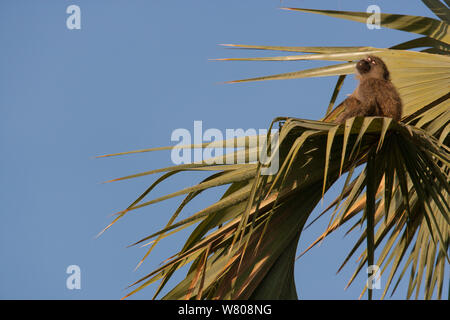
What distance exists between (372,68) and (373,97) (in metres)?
0.20

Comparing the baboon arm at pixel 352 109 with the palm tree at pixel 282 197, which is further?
the baboon arm at pixel 352 109

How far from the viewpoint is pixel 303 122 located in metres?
2.95

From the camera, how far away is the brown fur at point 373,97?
3.85 m

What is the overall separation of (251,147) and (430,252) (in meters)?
1.76

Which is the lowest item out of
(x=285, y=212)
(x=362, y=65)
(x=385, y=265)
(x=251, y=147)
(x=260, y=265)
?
(x=385, y=265)

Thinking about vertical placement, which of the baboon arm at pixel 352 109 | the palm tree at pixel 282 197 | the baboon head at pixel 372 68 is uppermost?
the baboon head at pixel 372 68

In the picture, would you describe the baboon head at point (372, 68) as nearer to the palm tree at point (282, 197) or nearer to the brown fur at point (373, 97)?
the brown fur at point (373, 97)

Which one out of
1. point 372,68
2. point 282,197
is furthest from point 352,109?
point 282,197

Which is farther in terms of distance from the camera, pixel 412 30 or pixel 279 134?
pixel 412 30

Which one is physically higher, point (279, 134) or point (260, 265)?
point (279, 134)

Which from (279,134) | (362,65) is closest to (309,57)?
(362,65)

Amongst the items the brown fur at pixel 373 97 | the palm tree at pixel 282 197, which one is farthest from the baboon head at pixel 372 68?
the palm tree at pixel 282 197

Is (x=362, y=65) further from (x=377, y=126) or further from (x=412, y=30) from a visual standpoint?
(x=377, y=126)

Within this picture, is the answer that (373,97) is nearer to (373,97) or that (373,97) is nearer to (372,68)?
(373,97)
